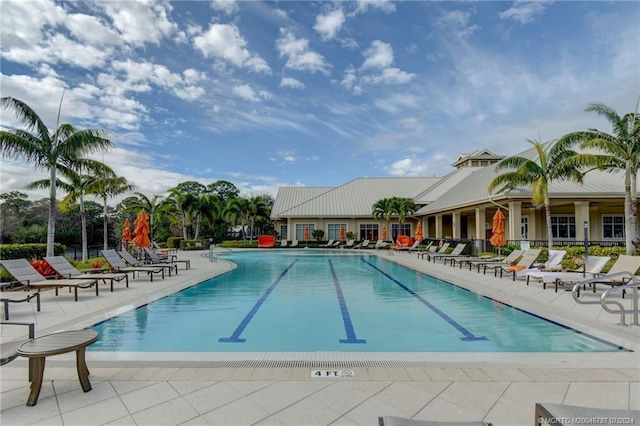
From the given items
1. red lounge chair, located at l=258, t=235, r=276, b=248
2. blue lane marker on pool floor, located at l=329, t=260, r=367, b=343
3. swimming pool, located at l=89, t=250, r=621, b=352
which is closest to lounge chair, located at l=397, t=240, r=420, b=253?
red lounge chair, located at l=258, t=235, r=276, b=248

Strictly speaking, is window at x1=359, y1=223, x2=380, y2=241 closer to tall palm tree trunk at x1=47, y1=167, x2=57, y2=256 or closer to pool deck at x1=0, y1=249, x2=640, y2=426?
tall palm tree trunk at x1=47, y1=167, x2=57, y2=256

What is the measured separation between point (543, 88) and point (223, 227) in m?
40.9

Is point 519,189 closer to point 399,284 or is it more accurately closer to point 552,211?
point 552,211

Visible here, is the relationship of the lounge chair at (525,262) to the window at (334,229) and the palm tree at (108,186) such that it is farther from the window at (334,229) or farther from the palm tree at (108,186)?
the window at (334,229)

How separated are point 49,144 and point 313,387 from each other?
47.1ft

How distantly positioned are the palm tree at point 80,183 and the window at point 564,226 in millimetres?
26117

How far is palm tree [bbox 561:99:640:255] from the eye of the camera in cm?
1380

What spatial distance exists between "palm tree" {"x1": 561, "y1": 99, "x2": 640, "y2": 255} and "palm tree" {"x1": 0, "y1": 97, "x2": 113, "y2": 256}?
1900 cm

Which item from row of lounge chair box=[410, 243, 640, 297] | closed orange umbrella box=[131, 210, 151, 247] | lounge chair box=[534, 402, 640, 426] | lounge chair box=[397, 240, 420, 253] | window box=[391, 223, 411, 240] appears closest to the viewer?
lounge chair box=[534, 402, 640, 426]

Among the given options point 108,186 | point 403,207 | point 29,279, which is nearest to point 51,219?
point 29,279

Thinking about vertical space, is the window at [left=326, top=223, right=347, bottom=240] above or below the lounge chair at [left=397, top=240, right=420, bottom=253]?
above

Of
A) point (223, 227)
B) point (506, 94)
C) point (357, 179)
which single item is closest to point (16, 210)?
point (223, 227)

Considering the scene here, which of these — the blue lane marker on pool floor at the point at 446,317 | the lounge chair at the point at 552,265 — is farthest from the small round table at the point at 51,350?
the lounge chair at the point at 552,265

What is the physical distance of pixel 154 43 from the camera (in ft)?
46.4
